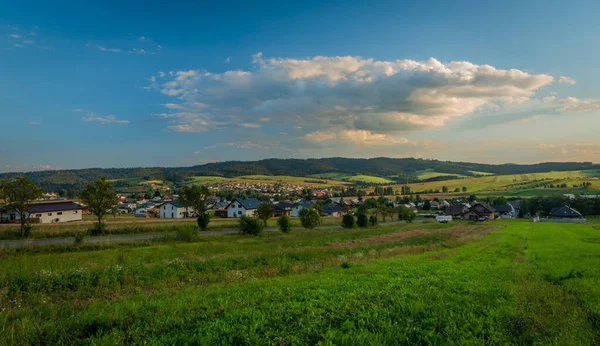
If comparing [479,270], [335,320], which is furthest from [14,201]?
[479,270]

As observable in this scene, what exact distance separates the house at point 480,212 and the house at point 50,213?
10478 centimetres

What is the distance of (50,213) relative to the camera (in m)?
61.1

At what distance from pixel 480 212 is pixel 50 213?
11199cm

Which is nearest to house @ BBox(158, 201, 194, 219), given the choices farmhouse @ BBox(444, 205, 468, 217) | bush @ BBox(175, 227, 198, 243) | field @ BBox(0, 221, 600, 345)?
bush @ BBox(175, 227, 198, 243)

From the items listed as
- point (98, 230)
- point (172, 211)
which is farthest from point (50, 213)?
point (98, 230)

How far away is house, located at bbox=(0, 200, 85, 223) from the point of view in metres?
58.6

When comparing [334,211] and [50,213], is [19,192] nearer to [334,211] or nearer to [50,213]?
[50,213]

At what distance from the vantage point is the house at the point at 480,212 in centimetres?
9594

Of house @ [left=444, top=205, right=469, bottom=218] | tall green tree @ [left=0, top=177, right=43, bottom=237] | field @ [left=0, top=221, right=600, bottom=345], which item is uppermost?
tall green tree @ [left=0, top=177, right=43, bottom=237]

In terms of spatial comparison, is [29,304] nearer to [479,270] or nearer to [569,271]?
[479,270]

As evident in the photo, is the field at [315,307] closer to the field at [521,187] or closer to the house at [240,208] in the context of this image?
the house at [240,208]

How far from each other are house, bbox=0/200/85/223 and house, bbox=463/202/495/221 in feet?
344

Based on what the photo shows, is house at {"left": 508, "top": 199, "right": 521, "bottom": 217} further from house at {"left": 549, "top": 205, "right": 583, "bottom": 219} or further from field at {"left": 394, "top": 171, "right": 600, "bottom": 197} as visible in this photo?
Answer: house at {"left": 549, "top": 205, "right": 583, "bottom": 219}

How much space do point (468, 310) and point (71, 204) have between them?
257 ft
